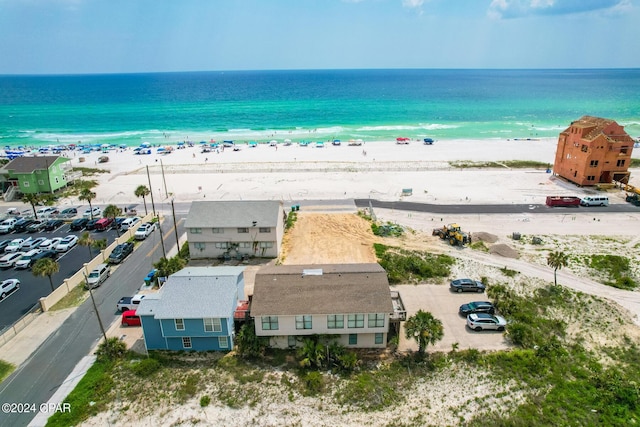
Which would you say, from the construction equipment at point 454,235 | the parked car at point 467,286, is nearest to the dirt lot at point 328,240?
the construction equipment at point 454,235

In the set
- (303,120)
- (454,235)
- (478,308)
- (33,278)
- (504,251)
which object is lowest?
(478,308)

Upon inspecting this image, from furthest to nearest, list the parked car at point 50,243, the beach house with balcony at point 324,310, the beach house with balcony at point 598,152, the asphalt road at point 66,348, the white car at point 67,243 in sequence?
the beach house with balcony at point 598,152, the parked car at point 50,243, the white car at point 67,243, the beach house with balcony at point 324,310, the asphalt road at point 66,348

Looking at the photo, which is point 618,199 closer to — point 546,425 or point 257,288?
point 546,425

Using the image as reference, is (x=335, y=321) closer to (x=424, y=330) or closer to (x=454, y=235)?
(x=424, y=330)

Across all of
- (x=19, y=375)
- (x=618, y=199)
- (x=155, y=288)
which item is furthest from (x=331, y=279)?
(x=618, y=199)

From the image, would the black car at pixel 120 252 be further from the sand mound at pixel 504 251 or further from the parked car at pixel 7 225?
the sand mound at pixel 504 251

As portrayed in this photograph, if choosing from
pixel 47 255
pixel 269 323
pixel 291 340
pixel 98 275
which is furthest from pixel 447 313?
pixel 47 255
